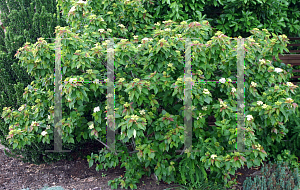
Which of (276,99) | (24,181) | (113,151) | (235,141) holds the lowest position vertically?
(24,181)

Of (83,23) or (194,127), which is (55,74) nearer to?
(83,23)

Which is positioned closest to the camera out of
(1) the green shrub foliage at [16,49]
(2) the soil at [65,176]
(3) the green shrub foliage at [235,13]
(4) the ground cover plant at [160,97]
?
(4) the ground cover plant at [160,97]

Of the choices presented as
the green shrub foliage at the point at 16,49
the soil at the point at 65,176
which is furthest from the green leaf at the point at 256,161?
the green shrub foliage at the point at 16,49

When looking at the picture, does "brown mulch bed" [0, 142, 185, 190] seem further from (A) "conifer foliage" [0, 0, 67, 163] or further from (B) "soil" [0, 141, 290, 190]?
(A) "conifer foliage" [0, 0, 67, 163]

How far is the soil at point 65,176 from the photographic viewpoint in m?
3.15

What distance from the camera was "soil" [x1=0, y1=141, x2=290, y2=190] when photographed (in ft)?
10.3

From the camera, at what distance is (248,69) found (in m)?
2.80

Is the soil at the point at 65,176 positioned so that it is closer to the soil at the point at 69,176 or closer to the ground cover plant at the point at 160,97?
the soil at the point at 69,176

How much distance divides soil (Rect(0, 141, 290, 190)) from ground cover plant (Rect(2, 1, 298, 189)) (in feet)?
0.75

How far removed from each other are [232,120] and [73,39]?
176cm

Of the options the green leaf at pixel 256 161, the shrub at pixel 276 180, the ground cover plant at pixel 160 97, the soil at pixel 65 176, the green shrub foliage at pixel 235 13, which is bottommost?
the soil at pixel 65 176

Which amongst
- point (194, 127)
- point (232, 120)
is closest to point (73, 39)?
point (194, 127)

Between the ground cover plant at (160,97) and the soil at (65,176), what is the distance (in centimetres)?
23

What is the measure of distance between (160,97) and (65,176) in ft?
5.69
